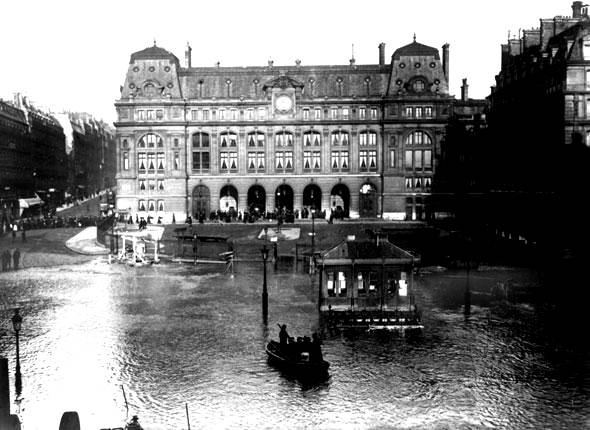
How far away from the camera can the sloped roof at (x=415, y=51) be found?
85750 millimetres

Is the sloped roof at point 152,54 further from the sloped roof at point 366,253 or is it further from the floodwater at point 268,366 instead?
the sloped roof at point 366,253

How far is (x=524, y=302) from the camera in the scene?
39.2m

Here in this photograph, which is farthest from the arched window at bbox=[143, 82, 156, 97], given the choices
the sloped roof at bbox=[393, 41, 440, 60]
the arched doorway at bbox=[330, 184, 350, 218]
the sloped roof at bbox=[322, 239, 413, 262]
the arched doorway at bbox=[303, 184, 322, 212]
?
the sloped roof at bbox=[322, 239, 413, 262]

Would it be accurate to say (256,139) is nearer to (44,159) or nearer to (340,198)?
(340,198)

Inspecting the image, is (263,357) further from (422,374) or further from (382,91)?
(382,91)

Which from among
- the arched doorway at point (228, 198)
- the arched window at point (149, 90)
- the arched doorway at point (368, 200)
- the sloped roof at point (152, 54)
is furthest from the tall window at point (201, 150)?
the arched doorway at point (368, 200)

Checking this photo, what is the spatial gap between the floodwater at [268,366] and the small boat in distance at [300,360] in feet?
1.92

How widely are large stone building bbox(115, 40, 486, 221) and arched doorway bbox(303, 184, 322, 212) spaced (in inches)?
50.1

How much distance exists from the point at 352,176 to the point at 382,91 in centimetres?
1177

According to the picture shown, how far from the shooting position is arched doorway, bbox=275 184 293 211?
86.9 meters

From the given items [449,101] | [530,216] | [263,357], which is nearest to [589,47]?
[530,216]

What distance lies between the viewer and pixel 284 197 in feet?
287

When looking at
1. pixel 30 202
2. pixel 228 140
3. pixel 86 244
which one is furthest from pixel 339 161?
pixel 30 202

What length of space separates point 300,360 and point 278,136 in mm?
62787
